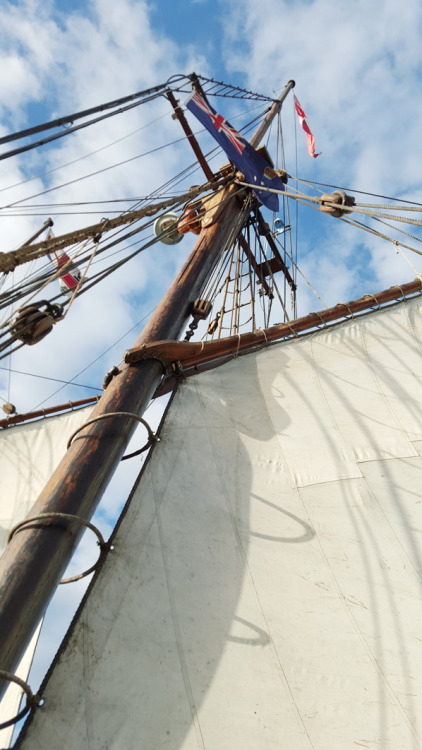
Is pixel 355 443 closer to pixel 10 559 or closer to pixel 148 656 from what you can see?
pixel 148 656

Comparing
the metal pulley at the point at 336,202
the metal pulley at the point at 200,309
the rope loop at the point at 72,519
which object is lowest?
the rope loop at the point at 72,519

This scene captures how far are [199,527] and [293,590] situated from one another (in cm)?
87

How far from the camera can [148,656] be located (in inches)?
135

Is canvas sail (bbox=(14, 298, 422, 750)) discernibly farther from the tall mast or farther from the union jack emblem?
the union jack emblem

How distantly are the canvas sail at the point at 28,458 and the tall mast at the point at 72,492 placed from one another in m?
3.62

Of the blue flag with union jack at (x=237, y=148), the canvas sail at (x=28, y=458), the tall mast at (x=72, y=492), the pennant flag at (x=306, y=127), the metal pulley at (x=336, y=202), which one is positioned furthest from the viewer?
the pennant flag at (x=306, y=127)

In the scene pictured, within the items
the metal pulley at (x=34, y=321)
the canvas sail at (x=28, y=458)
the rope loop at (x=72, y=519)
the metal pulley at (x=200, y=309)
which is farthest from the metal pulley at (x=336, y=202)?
the canvas sail at (x=28, y=458)

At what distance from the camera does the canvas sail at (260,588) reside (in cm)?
318

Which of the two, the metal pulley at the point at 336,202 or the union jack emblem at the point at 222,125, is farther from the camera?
the union jack emblem at the point at 222,125

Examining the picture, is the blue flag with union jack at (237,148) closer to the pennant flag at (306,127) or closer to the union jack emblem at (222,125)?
the union jack emblem at (222,125)

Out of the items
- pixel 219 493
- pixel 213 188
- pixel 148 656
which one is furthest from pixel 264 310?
pixel 148 656

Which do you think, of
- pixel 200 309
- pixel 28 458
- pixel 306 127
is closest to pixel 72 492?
pixel 200 309

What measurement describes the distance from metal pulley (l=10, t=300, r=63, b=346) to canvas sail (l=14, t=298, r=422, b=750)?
155 centimetres

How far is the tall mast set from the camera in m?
2.94
